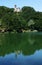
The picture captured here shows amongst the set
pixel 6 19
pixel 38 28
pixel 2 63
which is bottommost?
pixel 38 28

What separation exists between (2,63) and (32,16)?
55136 millimetres

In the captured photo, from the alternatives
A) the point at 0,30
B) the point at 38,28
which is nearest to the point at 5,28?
the point at 0,30

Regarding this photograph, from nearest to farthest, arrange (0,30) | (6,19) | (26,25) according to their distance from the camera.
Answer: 1. (0,30)
2. (6,19)
3. (26,25)

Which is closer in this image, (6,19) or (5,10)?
(6,19)

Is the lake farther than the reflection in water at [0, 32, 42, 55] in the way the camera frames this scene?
No

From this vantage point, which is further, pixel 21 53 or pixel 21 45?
pixel 21 45

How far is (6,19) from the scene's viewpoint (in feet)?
174

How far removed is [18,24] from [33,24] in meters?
8.82

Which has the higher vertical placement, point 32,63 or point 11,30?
point 32,63

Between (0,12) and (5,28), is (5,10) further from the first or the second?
(5,28)

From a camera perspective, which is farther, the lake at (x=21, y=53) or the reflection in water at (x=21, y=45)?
the reflection in water at (x=21, y=45)

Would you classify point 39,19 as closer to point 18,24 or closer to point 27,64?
point 18,24

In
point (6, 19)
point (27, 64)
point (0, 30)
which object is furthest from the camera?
point (6, 19)

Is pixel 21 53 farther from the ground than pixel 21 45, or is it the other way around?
pixel 21 53
